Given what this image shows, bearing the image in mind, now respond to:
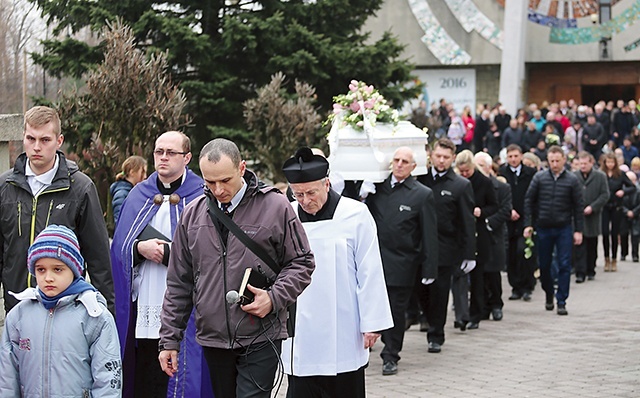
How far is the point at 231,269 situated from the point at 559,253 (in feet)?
29.9

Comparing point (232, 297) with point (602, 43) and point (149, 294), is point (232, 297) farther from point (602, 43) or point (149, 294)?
point (602, 43)

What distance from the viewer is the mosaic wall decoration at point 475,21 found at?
43.2 m

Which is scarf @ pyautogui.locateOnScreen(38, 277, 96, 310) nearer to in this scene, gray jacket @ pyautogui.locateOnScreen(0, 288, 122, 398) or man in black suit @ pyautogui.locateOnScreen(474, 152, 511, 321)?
gray jacket @ pyautogui.locateOnScreen(0, 288, 122, 398)

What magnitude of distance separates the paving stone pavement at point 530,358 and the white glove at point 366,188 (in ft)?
5.59

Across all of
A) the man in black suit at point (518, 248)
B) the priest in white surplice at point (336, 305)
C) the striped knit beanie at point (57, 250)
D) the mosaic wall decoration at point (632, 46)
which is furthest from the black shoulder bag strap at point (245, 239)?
the mosaic wall decoration at point (632, 46)

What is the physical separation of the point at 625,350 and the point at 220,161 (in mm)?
7042

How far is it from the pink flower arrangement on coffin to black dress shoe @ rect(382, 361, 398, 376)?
9.10 ft

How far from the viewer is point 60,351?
5488mm

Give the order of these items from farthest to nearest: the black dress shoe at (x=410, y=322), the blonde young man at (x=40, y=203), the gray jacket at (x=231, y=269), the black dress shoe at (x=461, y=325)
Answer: the black dress shoe at (x=410, y=322)
the black dress shoe at (x=461, y=325)
the blonde young man at (x=40, y=203)
the gray jacket at (x=231, y=269)

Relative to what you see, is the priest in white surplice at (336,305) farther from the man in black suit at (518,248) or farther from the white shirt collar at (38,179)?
the man in black suit at (518,248)

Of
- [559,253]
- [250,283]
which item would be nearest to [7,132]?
[250,283]

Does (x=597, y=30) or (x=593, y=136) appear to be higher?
(x=597, y=30)

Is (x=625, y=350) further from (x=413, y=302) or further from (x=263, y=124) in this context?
(x=263, y=124)

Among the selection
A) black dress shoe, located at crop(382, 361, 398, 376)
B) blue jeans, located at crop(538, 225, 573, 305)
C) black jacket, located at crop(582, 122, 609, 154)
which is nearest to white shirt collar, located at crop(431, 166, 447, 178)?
blue jeans, located at crop(538, 225, 573, 305)
